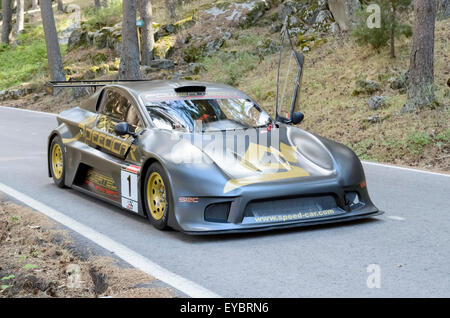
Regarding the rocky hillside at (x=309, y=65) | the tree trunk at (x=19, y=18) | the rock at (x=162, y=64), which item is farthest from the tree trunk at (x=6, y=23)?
the rock at (x=162, y=64)

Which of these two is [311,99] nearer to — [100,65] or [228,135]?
[228,135]

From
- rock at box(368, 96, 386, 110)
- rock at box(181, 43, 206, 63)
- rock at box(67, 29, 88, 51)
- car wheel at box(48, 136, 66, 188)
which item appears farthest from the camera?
rock at box(67, 29, 88, 51)

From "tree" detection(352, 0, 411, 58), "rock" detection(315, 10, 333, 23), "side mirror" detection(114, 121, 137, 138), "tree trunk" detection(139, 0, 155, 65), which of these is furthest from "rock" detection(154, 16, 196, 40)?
"side mirror" detection(114, 121, 137, 138)

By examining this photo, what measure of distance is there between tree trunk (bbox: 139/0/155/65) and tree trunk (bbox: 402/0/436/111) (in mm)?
14846

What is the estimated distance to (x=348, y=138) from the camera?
45.5ft

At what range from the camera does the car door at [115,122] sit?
26.4 ft

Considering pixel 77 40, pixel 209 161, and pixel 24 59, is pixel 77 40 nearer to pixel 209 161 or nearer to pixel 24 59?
pixel 24 59

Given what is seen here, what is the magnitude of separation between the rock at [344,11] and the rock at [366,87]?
5341 millimetres

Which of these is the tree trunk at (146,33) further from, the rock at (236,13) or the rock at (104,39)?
the rock at (104,39)

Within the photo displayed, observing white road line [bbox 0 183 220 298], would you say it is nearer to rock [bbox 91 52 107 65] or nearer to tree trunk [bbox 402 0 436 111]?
tree trunk [bbox 402 0 436 111]

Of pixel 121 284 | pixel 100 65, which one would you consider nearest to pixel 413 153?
pixel 121 284

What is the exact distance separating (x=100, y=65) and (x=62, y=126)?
1838 cm

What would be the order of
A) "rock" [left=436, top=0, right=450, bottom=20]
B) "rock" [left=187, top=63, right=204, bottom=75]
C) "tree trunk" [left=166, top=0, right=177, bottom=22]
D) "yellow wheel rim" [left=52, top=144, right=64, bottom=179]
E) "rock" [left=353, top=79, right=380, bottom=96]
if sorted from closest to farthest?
"yellow wheel rim" [left=52, top=144, right=64, bottom=179] → "rock" [left=353, top=79, right=380, bottom=96] → "rock" [left=436, top=0, right=450, bottom=20] → "rock" [left=187, top=63, right=204, bottom=75] → "tree trunk" [left=166, top=0, right=177, bottom=22]

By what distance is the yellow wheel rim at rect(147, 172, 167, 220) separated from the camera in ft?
23.7
